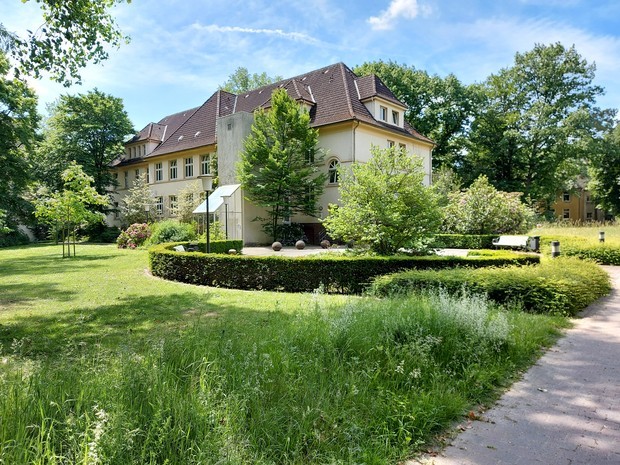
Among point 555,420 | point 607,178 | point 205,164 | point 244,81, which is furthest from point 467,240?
point 244,81

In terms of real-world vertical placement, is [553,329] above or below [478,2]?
below

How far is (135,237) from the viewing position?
1099 inches

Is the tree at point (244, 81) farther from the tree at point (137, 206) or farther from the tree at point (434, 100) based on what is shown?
the tree at point (137, 206)

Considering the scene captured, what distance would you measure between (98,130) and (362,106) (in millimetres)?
27610

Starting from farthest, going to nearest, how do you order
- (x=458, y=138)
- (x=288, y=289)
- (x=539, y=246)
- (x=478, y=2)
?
1. (x=458, y=138)
2. (x=539, y=246)
3. (x=288, y=289)
4. (x=478, y=2)

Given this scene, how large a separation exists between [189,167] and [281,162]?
13.4 meters

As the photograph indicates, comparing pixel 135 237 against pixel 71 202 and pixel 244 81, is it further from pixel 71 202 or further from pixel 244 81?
pixel 244 81

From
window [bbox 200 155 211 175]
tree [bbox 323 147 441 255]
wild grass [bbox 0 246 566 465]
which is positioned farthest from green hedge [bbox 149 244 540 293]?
window [bbox 200 155 211 175]

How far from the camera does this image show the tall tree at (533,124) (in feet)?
134

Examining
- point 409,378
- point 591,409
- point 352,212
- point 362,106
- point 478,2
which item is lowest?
point 591,409

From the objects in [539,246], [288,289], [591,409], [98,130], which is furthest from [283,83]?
[591,409]

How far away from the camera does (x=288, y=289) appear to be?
11641mm

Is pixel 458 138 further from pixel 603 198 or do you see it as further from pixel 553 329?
pixel 553 329

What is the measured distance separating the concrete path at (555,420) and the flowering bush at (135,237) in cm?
2677
